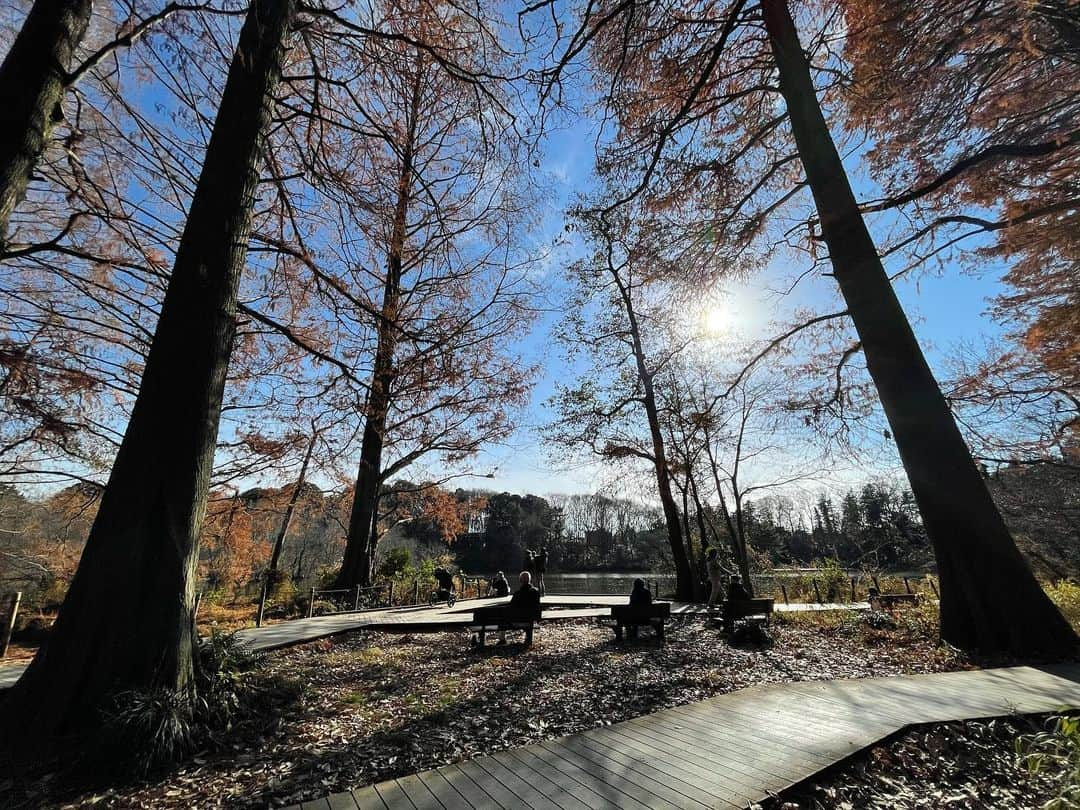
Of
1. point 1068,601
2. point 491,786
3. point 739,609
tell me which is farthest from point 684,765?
point 1068,601

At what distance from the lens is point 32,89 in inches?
140

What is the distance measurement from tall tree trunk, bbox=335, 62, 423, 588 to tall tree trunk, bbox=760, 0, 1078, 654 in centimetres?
690

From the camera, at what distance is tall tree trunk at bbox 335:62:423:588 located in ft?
20.1

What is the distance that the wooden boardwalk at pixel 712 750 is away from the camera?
256 centimetres

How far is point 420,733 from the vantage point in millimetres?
3775

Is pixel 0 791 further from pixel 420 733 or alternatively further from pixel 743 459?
pixel 743 459

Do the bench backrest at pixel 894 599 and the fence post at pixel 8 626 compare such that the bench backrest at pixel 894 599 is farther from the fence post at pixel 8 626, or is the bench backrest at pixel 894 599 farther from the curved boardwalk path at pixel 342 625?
the fence post at pixel 8 626

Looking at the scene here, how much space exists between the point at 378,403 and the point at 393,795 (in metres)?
5.10

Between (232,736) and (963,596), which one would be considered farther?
(963,596)

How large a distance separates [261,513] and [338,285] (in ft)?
46.9

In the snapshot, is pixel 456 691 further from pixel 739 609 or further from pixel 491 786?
pixel 739 609

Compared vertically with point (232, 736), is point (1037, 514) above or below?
above

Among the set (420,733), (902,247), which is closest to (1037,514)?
(902,247)

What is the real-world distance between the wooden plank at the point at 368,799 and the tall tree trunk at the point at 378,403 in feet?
15.4
